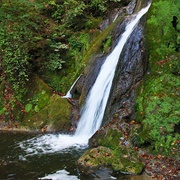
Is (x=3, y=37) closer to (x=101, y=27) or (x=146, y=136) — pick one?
(x=101, y=27)

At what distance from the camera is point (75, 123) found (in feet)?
28.6

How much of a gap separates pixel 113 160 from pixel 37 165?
6.03ft

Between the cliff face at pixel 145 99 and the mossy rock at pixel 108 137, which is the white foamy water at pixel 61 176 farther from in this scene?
the mossy rock at pixel 108 137

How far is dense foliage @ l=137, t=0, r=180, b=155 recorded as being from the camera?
20.0 ft

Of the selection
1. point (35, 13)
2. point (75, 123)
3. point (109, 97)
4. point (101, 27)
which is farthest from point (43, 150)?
point (35, 13)

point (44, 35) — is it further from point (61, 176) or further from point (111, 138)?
point (61, 176)

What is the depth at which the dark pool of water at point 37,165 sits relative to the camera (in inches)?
215

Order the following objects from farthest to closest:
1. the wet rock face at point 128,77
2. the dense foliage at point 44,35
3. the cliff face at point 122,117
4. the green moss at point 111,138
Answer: the dense foliage at point 44,35 → the wet rock face at point 128,77 → the green moss at point 111,138 → the cliff face at point 122,117

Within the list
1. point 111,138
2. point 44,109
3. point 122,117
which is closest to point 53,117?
point 44,109

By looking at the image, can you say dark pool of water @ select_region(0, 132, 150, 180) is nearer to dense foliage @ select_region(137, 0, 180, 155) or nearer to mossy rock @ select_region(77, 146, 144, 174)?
mossy rock @ select_region(77, 146, 144, 174)

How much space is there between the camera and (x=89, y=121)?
818cm

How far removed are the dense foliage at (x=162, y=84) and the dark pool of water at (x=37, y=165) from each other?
1.38 m

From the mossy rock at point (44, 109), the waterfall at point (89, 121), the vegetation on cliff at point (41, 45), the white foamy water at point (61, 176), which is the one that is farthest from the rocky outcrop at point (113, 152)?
the vegetation on cliff at point (41, 45)

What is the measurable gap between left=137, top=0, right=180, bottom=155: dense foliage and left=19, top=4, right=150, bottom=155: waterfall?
4.52 ft
